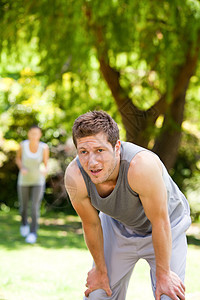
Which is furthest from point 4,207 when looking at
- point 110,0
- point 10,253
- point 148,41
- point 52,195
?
point 110,0

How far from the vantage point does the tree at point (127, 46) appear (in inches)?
177

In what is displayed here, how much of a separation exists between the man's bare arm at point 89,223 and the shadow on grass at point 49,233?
11.5ft

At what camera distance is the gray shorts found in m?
2.70

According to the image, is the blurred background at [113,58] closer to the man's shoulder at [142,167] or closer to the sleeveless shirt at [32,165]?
the sleeveless shirt at [32,165]

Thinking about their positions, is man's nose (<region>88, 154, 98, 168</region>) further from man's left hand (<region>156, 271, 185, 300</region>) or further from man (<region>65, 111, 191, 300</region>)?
man's left hand (<region>156, 271, 185, 300</region>)

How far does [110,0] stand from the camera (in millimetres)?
4059

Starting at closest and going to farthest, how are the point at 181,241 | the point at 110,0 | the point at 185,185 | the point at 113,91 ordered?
the point at 181,241, the point at 110,0, the point at 113,91, the point at 185,185

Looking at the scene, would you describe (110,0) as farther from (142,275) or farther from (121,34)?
(142,275)

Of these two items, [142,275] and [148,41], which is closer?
[142,275]

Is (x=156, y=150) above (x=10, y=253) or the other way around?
above

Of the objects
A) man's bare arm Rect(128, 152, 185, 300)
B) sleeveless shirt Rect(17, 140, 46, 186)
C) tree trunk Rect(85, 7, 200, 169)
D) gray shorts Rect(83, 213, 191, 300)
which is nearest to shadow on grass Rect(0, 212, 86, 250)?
sleeveless shirt Rect(17, 140, 46, 186)

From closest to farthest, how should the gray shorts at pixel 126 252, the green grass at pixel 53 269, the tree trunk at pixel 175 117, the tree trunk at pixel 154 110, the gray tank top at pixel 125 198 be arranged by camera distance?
the gray tank top at pixel 125 198
the gray shorts at pixel 126 252
the green grass at pixel 53 269
the tree trunk at pixel 154 110
the tree trunk at pixel 175 117

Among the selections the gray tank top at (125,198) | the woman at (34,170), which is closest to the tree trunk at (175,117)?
the woman at (34,170)

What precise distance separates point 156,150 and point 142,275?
6.26 feet
